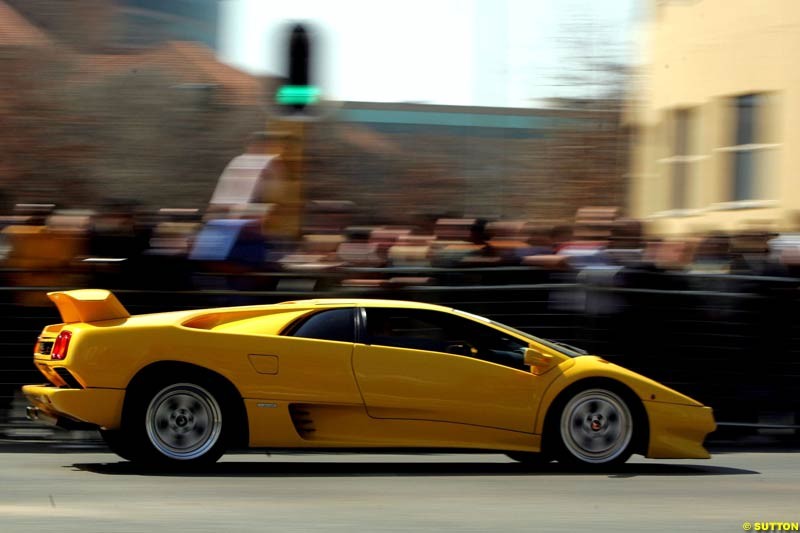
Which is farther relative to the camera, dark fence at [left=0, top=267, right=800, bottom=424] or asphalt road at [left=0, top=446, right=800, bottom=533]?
dark fence at [left=0, top=267, right=800, bottom=424]

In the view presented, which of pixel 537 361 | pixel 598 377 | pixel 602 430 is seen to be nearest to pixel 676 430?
pixel 602 430

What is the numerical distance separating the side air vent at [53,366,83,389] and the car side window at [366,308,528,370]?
1.95 metres

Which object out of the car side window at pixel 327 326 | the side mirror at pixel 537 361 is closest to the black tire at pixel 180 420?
the car side window at pixel 327 326

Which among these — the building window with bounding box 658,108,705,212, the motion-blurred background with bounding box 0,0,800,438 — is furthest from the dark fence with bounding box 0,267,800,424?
the building window with bounding box 658,108,705,212

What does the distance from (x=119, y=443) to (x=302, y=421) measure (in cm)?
126

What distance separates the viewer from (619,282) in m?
12.1

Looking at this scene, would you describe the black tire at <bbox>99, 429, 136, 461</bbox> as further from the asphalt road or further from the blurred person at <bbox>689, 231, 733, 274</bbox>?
the blurred person at <bbox>689, 231, 733, 274</bbox>

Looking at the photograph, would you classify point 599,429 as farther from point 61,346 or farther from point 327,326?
point 61,346

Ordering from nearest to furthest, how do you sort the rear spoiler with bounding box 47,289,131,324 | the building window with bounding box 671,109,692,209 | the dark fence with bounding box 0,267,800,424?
the rear spoiler with bounding box 47,289,131,324
the dark fence with bounding box 0,267,800,424
the building window with bounding box 671,109,692,209

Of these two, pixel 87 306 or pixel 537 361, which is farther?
pixel 537 361

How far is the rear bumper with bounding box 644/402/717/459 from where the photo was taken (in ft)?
31.8

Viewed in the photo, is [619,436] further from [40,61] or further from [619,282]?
[40,61]

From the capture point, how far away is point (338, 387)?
30.6 feet

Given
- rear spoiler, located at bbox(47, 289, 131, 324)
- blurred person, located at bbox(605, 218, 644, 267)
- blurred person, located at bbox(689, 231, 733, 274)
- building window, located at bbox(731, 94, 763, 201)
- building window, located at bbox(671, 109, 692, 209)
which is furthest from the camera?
building window, located at bbox(671, 109, 692, 209)
